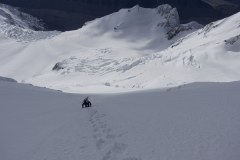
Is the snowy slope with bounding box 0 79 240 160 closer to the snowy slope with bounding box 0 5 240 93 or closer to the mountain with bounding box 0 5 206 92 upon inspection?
the snowy slope with bounding box 0 5 240 93

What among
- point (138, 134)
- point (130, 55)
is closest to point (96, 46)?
point (130, 55)

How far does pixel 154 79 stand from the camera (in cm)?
7688

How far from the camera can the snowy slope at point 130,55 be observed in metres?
73.6

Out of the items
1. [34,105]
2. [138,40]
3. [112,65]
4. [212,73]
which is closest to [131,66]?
[112,65]

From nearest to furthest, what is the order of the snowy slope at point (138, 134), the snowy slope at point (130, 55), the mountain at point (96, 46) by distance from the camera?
the snowy slope at point (138, 134), the snowy slope at point (130, 55), the mountain at point (96, 46)

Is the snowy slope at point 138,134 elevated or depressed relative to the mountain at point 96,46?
depressed

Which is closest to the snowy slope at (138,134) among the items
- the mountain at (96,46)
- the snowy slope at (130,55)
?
the snowy slope at (130,55)

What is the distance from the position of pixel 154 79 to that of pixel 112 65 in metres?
36.2

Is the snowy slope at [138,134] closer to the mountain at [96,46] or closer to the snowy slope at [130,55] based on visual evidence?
the snowy slope at [130,55]

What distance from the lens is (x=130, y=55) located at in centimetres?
13062

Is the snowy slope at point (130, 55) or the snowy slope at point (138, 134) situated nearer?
the snowy slope at point (138, 134)

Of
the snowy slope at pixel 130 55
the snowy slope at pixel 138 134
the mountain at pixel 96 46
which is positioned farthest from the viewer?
the mountain at pixel 96 46

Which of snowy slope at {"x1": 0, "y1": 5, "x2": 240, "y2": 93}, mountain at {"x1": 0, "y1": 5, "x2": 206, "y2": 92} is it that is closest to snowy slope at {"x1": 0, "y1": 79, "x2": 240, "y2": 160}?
snowy slope at {"x1": 0, "y1": 5, "x2": 240, "y2": 93}

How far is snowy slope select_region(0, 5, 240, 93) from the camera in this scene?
7362 centimetres
